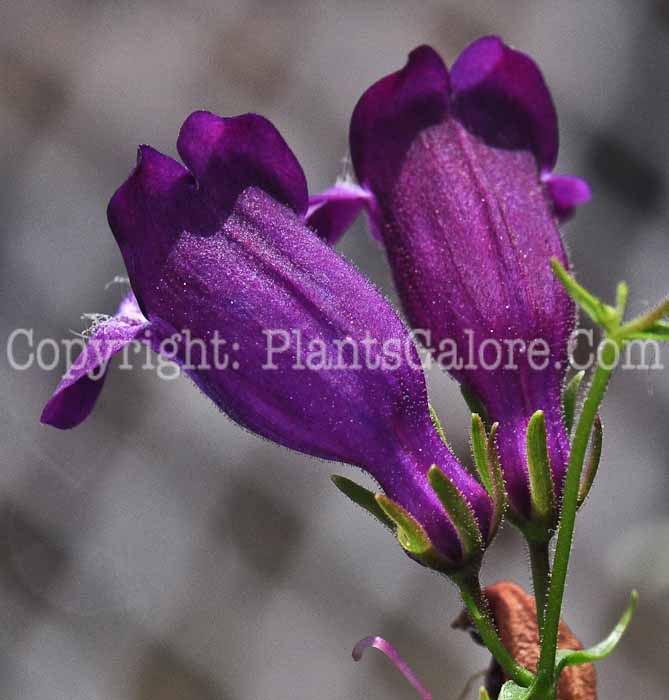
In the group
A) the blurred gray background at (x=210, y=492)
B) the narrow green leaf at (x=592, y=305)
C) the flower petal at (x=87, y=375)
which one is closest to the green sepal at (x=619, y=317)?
the narrow green leaf at (x=592, y=305)

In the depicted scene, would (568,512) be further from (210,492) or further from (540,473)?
(210,492)

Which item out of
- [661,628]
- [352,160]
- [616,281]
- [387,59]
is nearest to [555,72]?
[387,59]

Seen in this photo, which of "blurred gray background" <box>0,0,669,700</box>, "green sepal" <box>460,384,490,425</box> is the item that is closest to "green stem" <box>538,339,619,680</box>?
"green sepal" <box>460,384,490,425</box>

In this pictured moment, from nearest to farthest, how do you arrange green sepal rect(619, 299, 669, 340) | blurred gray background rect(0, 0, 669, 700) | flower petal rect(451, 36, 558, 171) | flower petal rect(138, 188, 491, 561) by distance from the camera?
green sepal rect(619, 299, 669, 340) → flower petal rect(138, 188, 491, 561) → flower petal rect(451, 36, 558, 171) → blurred gray background rect(0, 0, 669, 700)

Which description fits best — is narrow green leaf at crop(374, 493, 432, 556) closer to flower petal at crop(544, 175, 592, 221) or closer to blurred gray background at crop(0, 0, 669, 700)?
flower petal at crop(544, 175, 592, 221)

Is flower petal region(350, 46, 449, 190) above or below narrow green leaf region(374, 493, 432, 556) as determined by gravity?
above

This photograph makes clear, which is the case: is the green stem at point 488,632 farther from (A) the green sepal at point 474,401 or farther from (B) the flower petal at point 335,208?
(B) the flower petal at point 335,208

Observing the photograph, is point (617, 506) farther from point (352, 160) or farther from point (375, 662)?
point (352, 160)

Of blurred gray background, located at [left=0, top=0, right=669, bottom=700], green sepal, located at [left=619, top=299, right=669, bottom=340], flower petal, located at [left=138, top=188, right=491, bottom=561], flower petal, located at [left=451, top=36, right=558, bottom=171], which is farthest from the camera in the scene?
blurred gray background, located at [left=0, top=0, right=669, bottom=700]

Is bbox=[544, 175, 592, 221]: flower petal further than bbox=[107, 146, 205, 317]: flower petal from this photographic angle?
Yes
